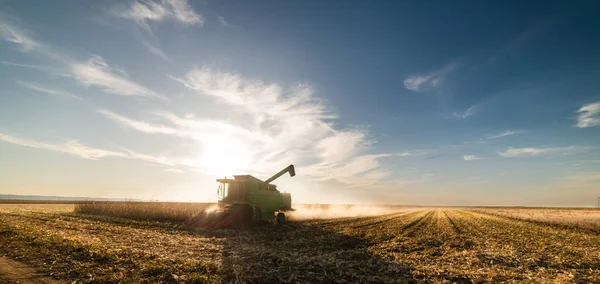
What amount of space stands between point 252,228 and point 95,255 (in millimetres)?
13468

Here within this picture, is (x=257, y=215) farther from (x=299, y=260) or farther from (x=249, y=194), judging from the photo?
(x=299, y=260)

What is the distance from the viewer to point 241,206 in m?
25.1

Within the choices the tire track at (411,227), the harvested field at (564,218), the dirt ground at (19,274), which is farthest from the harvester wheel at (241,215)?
the harvested field at (564,218)

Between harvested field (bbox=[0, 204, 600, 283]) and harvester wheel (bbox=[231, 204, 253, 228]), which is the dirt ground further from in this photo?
harvester wheel (bbox=[231, 204, 253, 228])

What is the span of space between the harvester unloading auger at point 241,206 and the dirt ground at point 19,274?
1342 centimetres

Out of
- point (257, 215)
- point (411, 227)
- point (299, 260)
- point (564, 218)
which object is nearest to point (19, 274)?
point (299, 260)

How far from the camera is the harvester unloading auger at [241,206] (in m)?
24.2

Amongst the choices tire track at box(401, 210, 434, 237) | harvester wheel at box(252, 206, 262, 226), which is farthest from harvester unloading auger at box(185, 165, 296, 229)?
tire track at box(401, 210, 434, 237)

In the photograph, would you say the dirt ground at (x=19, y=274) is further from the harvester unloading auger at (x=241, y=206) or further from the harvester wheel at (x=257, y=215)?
the harvester wheel at (x=257, y=215)

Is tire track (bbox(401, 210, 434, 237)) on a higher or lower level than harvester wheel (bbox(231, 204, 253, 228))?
lower

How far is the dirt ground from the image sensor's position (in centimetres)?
897

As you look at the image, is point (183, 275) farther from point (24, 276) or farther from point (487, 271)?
point (487, 271)

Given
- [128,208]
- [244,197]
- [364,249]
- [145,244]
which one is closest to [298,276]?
[364,249]

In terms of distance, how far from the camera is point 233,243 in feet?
54.7
